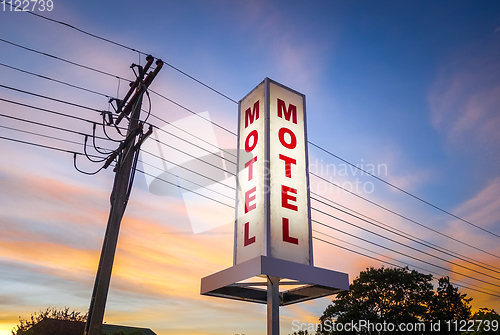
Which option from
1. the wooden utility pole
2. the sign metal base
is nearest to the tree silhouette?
the sign metal base

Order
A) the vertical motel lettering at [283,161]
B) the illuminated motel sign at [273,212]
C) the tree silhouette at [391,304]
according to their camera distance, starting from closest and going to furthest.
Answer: the illuminated motel sign at [273,212]
the vertical motel lettering at [283,161]
the tree silhouette at [391,304]

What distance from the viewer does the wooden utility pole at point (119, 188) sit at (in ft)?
33.0

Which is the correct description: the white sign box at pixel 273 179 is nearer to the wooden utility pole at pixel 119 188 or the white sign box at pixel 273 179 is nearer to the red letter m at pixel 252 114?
the red letter m at pixel 252 114

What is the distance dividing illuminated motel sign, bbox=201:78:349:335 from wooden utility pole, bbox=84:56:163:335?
312 cm

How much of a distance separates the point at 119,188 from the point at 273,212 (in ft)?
15.0

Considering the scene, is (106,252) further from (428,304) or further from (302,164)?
(428,304)

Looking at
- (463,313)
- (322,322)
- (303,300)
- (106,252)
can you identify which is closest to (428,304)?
(463,313)

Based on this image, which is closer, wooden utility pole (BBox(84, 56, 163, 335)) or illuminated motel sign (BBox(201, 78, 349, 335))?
wooden utility pole (BBox(84, 56, 163, 335))

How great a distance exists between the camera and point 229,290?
12.4 metres

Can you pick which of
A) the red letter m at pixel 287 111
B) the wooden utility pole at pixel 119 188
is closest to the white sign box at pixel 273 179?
the red letter m at pixel 287 111

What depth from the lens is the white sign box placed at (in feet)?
37.1

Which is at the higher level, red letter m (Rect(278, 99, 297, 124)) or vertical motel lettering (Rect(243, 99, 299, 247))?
red letter m (Rect(278, 99, 297, 124))

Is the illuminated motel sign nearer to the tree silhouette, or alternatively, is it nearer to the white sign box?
the white sign box

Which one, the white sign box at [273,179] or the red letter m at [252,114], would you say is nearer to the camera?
the white sign box at [273,179]
